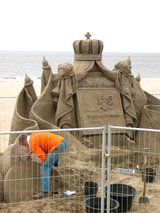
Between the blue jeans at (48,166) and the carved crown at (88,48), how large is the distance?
126 inches

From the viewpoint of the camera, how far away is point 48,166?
765 centimetres

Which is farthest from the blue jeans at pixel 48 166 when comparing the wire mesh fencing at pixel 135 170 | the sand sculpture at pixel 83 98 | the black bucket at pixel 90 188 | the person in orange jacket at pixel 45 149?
the sand sculpture at pixel 83 98

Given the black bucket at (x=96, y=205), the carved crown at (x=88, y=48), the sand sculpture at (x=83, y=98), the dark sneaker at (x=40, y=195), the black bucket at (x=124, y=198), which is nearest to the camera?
the black bucket at (x=96, y=205)

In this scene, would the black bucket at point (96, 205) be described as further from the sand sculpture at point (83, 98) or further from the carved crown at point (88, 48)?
the carved crown at point (88, 48)

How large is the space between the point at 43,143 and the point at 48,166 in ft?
1.59

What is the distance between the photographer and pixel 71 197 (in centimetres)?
763

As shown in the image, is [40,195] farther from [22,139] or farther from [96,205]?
[96,205]

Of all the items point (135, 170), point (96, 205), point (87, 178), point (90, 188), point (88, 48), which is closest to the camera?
point (96, 205)

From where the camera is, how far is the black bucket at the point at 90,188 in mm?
7548

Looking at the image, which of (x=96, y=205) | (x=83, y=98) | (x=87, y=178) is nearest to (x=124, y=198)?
(x=96, y=205)

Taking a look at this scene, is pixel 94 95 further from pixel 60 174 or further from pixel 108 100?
pixel 60 174

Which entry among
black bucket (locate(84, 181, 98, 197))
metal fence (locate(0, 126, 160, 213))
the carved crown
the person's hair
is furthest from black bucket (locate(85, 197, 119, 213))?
the carved crown

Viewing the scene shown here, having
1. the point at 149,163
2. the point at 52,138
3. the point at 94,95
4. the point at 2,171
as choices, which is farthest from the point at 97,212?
the point at 94,95

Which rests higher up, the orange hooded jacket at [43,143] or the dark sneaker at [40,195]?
the orange hooded jacket at [43,143]
